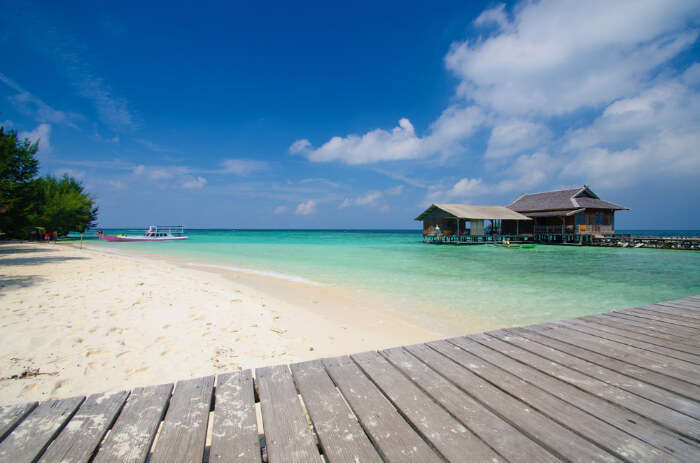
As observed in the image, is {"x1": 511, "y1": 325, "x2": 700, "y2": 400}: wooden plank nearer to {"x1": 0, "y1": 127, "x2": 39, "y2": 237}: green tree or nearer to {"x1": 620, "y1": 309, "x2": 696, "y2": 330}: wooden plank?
{"x1": 620, "y1": 309, "x2": 696, "y2": 330}: wooden plank

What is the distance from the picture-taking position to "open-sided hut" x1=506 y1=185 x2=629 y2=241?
104 feet

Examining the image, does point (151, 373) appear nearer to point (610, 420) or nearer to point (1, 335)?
point (1, 335)

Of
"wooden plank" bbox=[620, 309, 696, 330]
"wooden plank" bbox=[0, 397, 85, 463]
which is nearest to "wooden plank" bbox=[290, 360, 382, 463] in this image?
"wooden plank" bbox=[0, 397, 85, 463]

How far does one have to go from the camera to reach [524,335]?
9.64ft

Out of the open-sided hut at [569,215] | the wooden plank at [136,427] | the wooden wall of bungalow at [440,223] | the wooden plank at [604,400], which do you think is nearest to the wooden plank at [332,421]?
the wooden plank at [136,427]

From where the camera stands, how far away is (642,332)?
3.12 m

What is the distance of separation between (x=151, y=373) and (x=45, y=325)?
2558 mm

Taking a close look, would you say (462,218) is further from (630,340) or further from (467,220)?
(630,340)

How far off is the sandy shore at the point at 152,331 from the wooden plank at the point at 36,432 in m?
1.96

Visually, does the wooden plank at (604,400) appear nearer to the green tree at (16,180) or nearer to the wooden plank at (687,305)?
the wooden plank at (687,305)

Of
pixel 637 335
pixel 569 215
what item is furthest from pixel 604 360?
pixel 569 215

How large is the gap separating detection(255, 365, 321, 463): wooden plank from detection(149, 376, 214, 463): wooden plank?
0.92 ft

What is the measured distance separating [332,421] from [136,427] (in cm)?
93

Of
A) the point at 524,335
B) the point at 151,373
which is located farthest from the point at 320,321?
the point at 524,335
